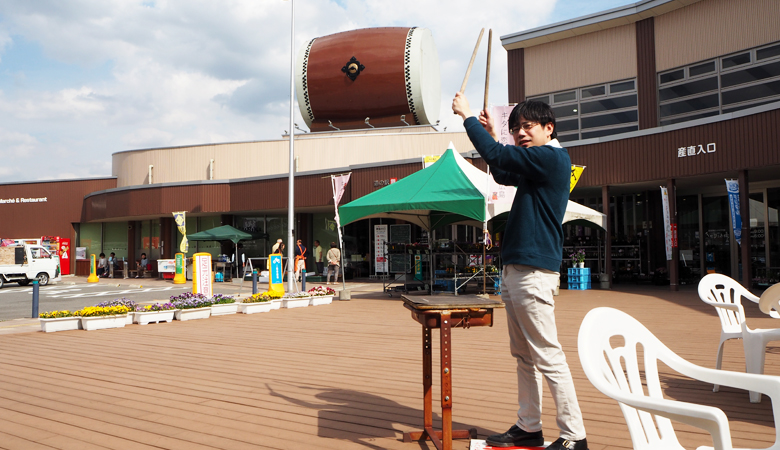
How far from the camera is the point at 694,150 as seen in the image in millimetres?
14555

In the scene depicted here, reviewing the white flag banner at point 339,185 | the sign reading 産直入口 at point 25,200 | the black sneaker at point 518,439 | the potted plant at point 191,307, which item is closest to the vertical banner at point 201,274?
the potted plant at point 191,307

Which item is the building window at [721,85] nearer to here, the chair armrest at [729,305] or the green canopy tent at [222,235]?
the chair armrest at [729,305]

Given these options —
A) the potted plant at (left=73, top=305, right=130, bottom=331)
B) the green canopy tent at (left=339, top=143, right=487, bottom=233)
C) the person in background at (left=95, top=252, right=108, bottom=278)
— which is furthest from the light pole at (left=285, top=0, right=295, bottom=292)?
the person in background at (left=95, top=252, right=108, bottom=278)

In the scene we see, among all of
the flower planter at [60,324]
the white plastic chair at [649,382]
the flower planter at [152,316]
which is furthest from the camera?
the flower planter at [152,316]

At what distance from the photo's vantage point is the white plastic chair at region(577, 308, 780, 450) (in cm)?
168

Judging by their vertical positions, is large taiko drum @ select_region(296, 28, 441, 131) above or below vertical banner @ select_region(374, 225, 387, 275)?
above

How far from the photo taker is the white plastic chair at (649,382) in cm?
168

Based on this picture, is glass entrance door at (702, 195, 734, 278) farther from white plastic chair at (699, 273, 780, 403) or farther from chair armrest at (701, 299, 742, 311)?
chair armrest at (701, 299, 742, 311)

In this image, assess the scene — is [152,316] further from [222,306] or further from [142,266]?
[142,266]

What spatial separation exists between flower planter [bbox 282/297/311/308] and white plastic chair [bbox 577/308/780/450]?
1088 centimetres

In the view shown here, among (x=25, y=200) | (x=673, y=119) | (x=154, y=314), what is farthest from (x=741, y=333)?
(x=25, y=200)

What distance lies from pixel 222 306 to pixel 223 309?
88 millimetres

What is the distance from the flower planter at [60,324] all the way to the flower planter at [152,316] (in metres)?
0.91

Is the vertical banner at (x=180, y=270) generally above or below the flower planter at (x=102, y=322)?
above
